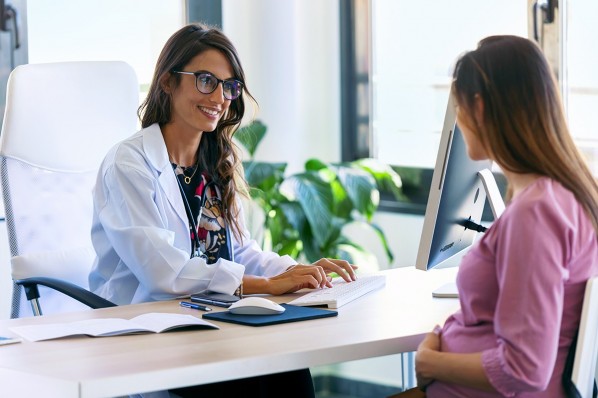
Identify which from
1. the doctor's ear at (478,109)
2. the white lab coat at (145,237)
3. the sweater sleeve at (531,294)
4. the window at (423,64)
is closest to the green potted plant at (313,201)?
the window at (423,64)

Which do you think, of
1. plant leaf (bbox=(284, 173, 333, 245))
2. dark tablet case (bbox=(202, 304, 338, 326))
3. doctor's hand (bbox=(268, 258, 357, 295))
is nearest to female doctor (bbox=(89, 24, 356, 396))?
doctor's hand (bbox=(268, 258, 357, 295))

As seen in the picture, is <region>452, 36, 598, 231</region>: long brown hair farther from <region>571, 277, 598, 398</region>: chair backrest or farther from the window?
the window

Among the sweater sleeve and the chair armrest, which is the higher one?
the sweater sleeve

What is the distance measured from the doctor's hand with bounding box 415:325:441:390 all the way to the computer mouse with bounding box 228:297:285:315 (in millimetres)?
360

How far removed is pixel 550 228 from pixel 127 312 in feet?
3.27

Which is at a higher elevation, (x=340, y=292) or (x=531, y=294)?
(x=531, y=294)

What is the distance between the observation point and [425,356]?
1.76m

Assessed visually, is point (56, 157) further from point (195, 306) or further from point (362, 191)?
point (362, 191)

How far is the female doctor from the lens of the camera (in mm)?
2373

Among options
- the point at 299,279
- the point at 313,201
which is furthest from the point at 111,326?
the point at 313,201

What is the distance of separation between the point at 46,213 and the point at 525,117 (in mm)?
1594

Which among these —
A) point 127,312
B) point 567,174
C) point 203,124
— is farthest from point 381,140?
point 567,174

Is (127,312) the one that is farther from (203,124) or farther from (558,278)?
(558,278)

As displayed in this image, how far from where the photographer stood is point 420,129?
4.33 m
